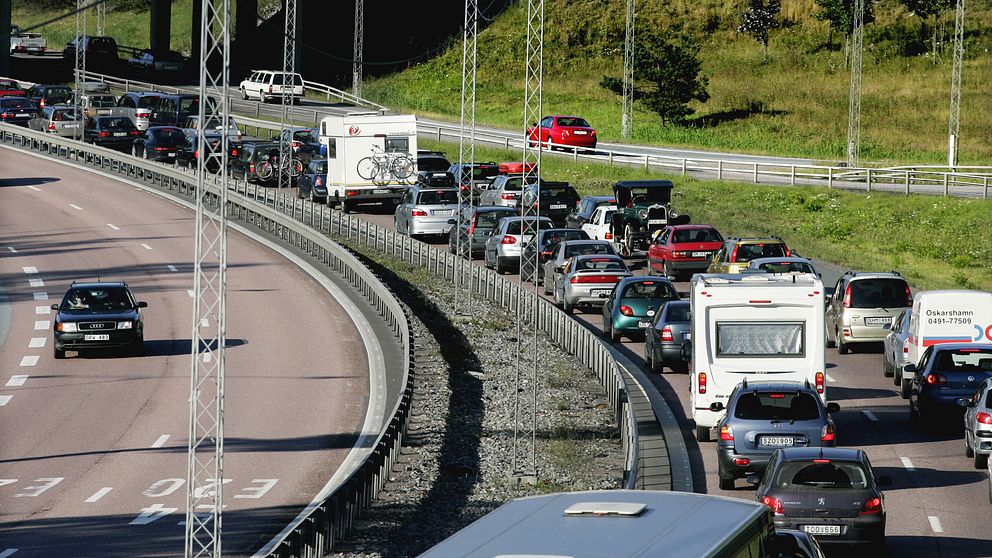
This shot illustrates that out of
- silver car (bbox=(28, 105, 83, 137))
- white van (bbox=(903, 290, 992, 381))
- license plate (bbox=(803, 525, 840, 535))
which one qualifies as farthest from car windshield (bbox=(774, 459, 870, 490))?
silver car (bbox=(28, 105, 83, 137))

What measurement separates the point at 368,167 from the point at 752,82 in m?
49.0

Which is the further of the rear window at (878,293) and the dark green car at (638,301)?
the dark green car at (638,301)

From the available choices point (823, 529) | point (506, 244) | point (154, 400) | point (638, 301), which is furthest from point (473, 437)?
point (506, 244)

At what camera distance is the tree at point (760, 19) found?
343 ft

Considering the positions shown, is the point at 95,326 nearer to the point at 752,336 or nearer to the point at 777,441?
the point at 752,336

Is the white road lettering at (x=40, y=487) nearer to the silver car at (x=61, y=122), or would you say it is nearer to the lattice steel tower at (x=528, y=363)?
the lattice steel tower at (x=528, y=363)

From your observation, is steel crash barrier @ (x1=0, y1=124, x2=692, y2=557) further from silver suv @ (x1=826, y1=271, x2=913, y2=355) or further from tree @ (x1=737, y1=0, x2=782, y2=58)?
tree @ (x1=737, y1=0, x2=782, y2=58)

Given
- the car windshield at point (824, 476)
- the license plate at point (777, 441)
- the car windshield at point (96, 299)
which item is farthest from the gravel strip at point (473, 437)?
the car windshield at point (96, 299)

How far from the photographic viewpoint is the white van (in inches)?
1148

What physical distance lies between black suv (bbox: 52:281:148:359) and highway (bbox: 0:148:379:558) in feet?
1.35

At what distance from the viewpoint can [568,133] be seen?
242 ft

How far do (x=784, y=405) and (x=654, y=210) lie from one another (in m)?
26.5

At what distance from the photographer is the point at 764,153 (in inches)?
3287

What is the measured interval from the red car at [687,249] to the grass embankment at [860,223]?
7.30 metres
